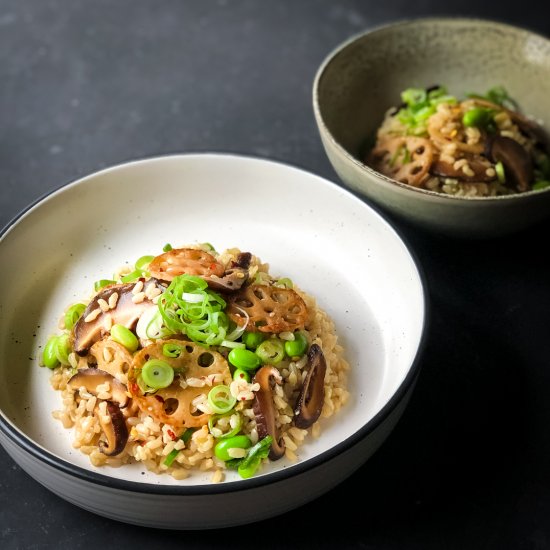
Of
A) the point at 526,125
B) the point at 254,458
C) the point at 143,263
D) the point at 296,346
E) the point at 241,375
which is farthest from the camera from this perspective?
the point at 526,125

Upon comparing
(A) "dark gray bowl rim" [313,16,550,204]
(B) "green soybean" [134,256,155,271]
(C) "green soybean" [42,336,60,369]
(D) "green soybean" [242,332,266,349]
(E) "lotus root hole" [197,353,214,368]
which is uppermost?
(A) "dark gray bowl rim" [313,16,550,204]

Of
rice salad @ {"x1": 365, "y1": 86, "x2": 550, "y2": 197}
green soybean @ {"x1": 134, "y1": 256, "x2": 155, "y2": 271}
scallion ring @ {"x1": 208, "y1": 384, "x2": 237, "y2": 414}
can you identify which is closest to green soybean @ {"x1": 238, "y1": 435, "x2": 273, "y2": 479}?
scallion ring @ {"x1": 208, "y1": 384, "x2": 237, "y2": 414}

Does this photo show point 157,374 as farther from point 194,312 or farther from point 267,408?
point 267,408

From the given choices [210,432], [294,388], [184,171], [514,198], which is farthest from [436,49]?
[210,432]

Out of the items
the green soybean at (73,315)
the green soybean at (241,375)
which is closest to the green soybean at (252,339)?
the green soybean at (241,375)

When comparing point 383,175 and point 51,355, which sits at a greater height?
point 383,175

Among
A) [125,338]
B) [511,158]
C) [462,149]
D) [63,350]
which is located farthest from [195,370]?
[511,158]

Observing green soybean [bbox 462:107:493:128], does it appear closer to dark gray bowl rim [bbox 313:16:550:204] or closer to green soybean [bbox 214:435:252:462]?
dark gray bowl rim [bbox 313:16:550:204]
